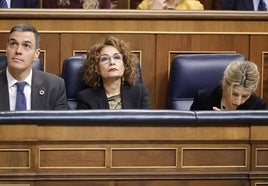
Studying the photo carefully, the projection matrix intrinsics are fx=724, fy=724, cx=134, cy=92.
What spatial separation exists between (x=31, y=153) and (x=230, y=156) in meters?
0.64

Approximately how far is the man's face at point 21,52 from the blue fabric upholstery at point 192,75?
69cm

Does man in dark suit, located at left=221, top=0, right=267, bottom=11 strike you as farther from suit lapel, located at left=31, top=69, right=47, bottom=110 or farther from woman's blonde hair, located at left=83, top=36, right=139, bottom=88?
suit lapel, located at left=31, top=69, right=47, bottom=110

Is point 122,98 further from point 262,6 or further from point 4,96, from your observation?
point 262,6

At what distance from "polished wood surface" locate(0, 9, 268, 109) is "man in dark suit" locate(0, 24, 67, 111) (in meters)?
0.47

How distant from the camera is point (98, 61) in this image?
10.8 ft

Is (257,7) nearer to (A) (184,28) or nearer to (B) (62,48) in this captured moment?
(A) (184,28)

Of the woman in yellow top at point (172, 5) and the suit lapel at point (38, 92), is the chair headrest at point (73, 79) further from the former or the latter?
the woman in yellow top at point (172, 5)

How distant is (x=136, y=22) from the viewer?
3.71 meters

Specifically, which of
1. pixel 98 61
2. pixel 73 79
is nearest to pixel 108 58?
pixel 98 61

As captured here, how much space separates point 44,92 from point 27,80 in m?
0.09

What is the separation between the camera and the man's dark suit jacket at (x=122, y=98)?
3.21 m

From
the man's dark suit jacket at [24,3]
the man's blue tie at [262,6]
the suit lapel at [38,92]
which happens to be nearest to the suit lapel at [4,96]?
the suit lapel at [38,92]

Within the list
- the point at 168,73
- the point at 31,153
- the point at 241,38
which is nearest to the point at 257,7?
the point at 241,38

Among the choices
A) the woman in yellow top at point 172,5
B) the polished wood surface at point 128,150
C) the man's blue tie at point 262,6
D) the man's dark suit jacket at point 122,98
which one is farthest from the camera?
the man's blue tie at point 262,6
